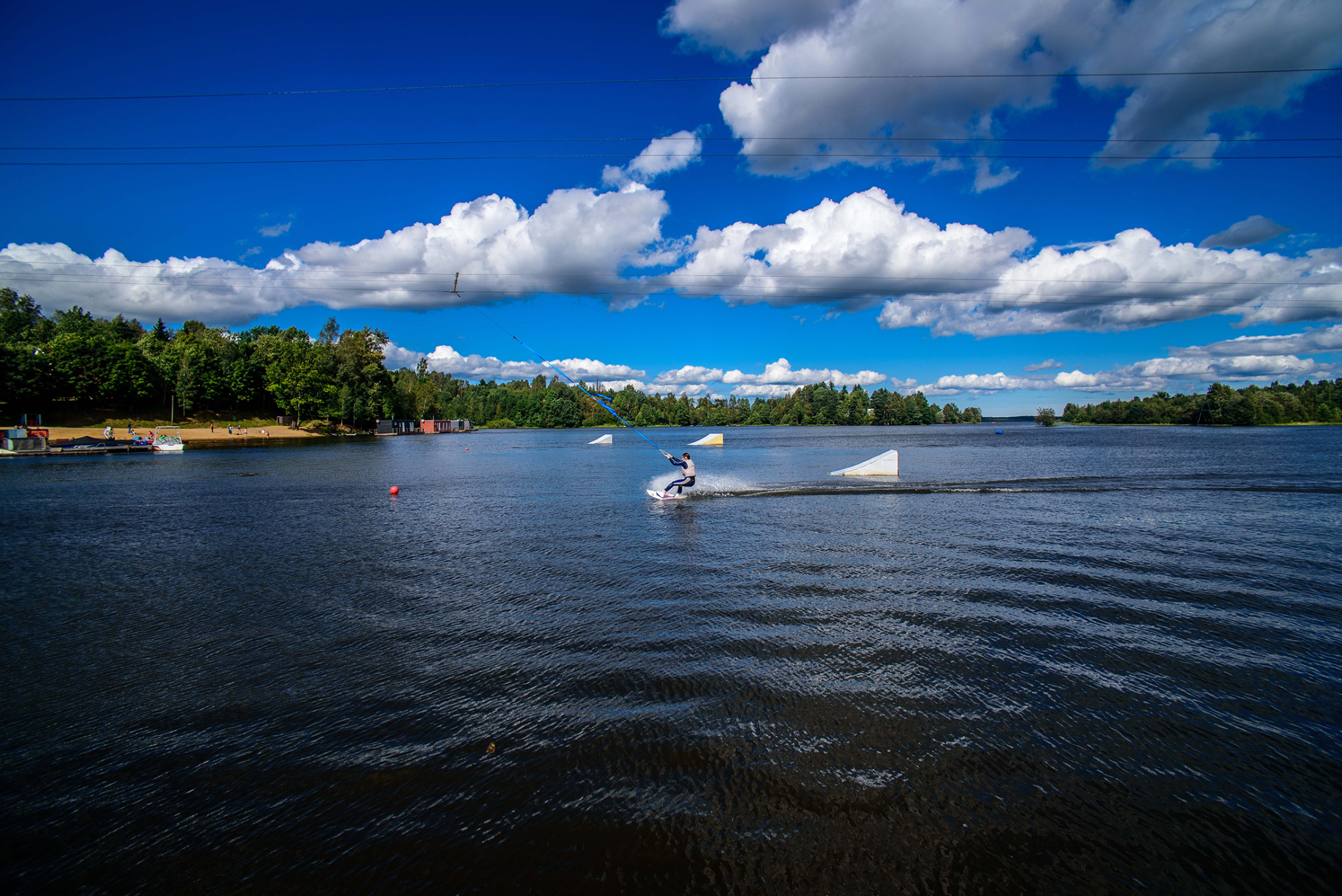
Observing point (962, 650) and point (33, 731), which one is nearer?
point (33, 731)

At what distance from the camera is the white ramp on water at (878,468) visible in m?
33.5

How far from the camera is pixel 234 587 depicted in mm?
11500

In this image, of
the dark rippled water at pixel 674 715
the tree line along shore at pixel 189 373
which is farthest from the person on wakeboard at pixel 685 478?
the tree line along shore at pixel 189 373

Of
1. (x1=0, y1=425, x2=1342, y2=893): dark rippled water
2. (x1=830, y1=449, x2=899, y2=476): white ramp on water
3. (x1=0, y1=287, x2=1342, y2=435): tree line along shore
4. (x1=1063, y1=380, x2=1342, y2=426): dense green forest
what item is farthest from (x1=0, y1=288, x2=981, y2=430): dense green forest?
(x1=1063, y1=380, x2=1342, y2=426): dense green forest

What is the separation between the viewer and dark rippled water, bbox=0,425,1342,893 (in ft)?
14.3

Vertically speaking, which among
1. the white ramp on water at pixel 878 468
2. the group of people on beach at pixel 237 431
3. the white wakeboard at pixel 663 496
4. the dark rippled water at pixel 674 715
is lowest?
the dark rippled water at pixel 674 715

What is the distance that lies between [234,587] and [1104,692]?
568 inches

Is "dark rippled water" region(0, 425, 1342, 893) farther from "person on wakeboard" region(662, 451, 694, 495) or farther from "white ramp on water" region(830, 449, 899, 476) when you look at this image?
"white ramp on water" region(830, 449, 899, 476)

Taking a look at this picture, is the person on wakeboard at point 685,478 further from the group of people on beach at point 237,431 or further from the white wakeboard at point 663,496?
the group of people on beach at point 237,431

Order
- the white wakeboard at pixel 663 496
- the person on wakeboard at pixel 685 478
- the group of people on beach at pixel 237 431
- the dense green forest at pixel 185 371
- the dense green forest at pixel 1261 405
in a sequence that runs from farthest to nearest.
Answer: the dense green forest at pixel 1261 405 < the group of people on beach at pixel 237 431 < the dense green forest at pixel 185 371 < the person on wakeboard at pixel 685 478 < the white wakeboard at pixel 663 496

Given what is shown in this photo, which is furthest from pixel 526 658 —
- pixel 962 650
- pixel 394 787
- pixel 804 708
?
pixel 962 650

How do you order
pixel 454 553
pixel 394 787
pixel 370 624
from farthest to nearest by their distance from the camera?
pixel 454 553
pixel 370 624
pixel 394 787

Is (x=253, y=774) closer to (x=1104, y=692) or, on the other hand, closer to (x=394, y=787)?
(x=394, y=787)

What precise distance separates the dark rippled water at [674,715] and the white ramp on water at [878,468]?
17714 mm
